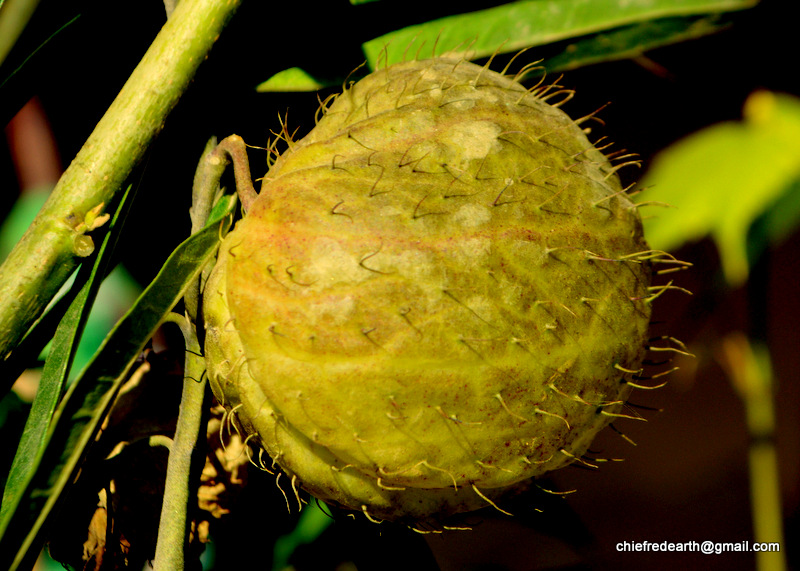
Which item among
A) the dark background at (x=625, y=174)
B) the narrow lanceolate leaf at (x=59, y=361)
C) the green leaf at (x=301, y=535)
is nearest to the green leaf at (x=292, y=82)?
the dark background at (x=625, y=174)

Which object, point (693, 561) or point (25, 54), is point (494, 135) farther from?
point (693, 561)

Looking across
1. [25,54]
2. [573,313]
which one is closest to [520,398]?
[573,313]

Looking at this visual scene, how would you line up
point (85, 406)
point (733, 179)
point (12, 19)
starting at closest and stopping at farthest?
1. point (85, 406)
2. point (12, 19)
3. point (733, 179)

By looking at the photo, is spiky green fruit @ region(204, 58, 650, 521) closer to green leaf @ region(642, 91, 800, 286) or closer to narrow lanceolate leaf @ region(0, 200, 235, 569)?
narrow lanceolate leaf @ region(0, 200, 235, 569)

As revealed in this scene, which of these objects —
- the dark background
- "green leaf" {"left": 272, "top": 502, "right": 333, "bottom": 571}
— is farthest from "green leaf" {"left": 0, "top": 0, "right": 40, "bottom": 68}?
"green leaf" {"left": 272, "top": 502, "right": 333, "bottom": 571}

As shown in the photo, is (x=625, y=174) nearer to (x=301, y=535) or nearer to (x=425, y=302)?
(x=301, y=535)

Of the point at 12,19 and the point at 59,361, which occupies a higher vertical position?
the point at 12,19

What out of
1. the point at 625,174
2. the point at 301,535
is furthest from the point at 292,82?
the point at 625,174
